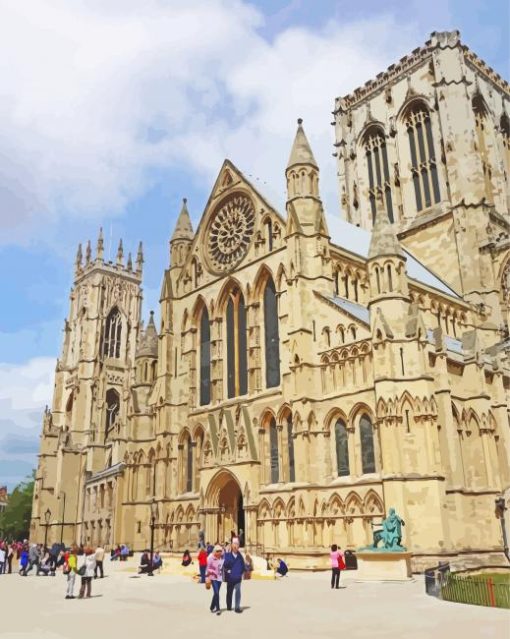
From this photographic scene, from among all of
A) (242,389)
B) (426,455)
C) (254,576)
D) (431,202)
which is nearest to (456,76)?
(431,202)

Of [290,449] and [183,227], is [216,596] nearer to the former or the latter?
[290,449]

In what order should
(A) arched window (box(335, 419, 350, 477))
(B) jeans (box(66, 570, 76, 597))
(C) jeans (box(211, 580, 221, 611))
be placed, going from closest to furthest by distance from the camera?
(C) jeans (box(211, 580, 221, 611)) < (B) jeans (box(66, 570, 76, 597)) < (A) arched window (box(335, 419, 350, 477))

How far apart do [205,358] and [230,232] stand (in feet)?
25.0

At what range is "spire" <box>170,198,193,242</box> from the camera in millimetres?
39938

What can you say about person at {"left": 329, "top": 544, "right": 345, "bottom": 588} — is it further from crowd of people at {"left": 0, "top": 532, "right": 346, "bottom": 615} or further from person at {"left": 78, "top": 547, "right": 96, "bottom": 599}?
person at {"left": 78, "top": 547, "right": 96, "bottom": 599}

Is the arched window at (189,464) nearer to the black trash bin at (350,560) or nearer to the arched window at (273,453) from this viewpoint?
the arched window at (273,453)

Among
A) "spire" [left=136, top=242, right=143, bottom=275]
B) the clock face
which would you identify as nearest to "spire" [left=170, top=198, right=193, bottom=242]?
the clock face

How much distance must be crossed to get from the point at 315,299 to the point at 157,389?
42.2ft

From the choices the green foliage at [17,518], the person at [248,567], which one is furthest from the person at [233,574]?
the green foliage at [17,518]

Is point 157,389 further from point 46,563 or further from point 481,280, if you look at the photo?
point 481,280

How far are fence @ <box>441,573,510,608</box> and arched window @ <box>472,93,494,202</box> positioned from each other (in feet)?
117

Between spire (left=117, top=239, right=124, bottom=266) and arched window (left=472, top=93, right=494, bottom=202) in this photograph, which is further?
spire (left=117, top=239, right=124, bottom=266)

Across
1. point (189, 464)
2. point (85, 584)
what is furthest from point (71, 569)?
point (189, 464)

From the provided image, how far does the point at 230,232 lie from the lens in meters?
36.2
